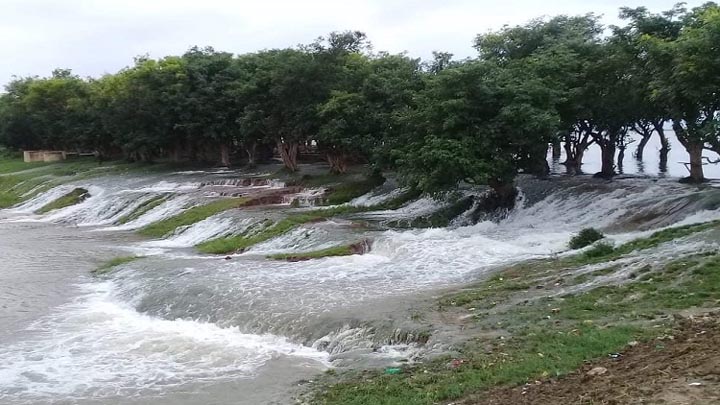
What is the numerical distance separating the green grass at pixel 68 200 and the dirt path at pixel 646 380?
125 feet

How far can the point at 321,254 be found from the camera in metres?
20.6

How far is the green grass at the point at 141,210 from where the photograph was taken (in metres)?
34.8

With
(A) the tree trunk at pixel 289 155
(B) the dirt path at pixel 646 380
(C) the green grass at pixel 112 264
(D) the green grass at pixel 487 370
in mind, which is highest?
(A) the tree trunk at pixel 289 155

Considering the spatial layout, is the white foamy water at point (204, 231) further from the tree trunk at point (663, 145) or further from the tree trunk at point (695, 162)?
the tree trunk at point (663, 145)

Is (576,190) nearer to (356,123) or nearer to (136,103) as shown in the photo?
(356,123)

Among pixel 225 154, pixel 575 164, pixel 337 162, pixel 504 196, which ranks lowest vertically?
pixel 504 196

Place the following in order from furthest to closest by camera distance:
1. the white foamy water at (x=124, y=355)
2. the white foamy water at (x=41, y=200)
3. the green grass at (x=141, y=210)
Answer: the white foamy water at (x=41, y=200), the green grass at (x=141, y=210), the white foamy water at (x=124, y=355)

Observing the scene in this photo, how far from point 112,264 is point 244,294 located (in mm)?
8324

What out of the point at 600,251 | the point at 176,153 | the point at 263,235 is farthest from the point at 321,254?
the point at 176,153

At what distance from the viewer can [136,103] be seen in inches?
2207

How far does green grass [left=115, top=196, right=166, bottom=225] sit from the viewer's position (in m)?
34.8

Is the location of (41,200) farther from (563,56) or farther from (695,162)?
(695,162)

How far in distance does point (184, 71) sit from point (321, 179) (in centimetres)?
1948

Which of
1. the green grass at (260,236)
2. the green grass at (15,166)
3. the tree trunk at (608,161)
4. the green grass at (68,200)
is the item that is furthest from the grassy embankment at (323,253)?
the green grass at (15,166)
